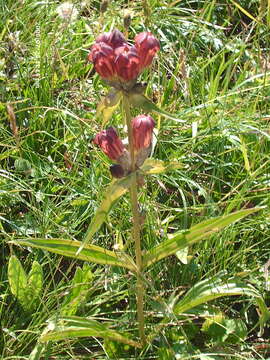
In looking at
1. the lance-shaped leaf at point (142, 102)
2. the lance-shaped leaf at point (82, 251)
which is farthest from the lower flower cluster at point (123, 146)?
the lance-shaped leaf at point (82, 251)

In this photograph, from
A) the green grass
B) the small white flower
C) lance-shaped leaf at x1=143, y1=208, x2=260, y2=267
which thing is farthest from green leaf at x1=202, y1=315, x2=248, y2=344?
the small white flower

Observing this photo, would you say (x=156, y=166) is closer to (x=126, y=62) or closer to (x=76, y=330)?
(x=126, y=62)

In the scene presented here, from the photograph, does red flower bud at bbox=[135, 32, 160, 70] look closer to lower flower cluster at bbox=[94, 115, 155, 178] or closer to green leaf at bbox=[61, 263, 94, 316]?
lower flower cluster at bbox=[94, 115, 155, 178]

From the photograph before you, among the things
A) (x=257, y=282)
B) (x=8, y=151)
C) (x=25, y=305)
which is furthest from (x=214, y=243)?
(x=8, y=151)

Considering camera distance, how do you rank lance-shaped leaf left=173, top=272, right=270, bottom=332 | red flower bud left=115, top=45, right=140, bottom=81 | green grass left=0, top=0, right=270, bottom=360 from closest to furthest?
red flower bud left=115, top=45, right=140, bottom=81 < lance-shaped leaf left=173, top=272, right=270, bottom=332 < green grass left=0, top=0, right=270, bottom=360

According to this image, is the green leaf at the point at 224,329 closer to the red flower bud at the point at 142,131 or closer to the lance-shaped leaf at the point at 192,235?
the lance-shaped leaf at the point at 192,235

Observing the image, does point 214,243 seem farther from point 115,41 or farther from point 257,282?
point 115,41

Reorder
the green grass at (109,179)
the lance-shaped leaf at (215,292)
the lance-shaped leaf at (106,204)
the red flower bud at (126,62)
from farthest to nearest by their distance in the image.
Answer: the green grass at (109,179) → the lance-shaped leaf at (215,292) → the lance-shaped leaf at (106,204) → the red flower bud at (126,62)
